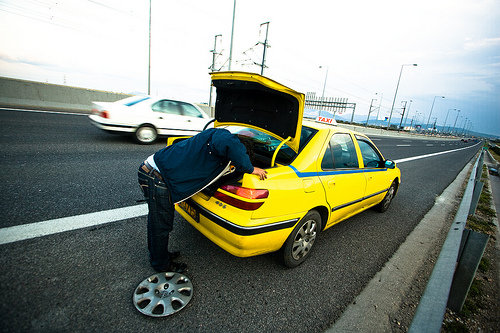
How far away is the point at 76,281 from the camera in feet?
6.34

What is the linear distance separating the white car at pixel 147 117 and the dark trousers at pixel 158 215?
18.0 feet

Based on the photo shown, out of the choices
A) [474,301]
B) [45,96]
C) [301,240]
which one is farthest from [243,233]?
[45,96]

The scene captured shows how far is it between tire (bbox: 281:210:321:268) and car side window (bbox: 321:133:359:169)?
63cm

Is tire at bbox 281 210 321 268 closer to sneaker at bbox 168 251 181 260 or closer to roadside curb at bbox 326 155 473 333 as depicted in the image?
roadside curb at bbox 326 155 473 333

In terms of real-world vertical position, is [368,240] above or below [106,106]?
below

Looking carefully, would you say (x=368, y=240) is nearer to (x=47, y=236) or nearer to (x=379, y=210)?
(x=379, y=210)

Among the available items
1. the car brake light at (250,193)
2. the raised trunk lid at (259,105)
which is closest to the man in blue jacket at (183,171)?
the car brake light at (250,193)

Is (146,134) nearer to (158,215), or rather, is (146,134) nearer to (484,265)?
(158,215)

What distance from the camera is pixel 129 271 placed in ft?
6.96

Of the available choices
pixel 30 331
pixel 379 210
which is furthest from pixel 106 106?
pixel 379 210

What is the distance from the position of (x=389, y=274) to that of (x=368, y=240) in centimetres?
74

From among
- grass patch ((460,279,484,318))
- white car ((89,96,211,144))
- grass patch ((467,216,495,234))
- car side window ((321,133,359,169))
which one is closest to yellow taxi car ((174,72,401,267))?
car side window ((321,133,359,169))

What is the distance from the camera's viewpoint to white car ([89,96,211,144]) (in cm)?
653

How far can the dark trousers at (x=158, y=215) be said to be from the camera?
6.46 feet
